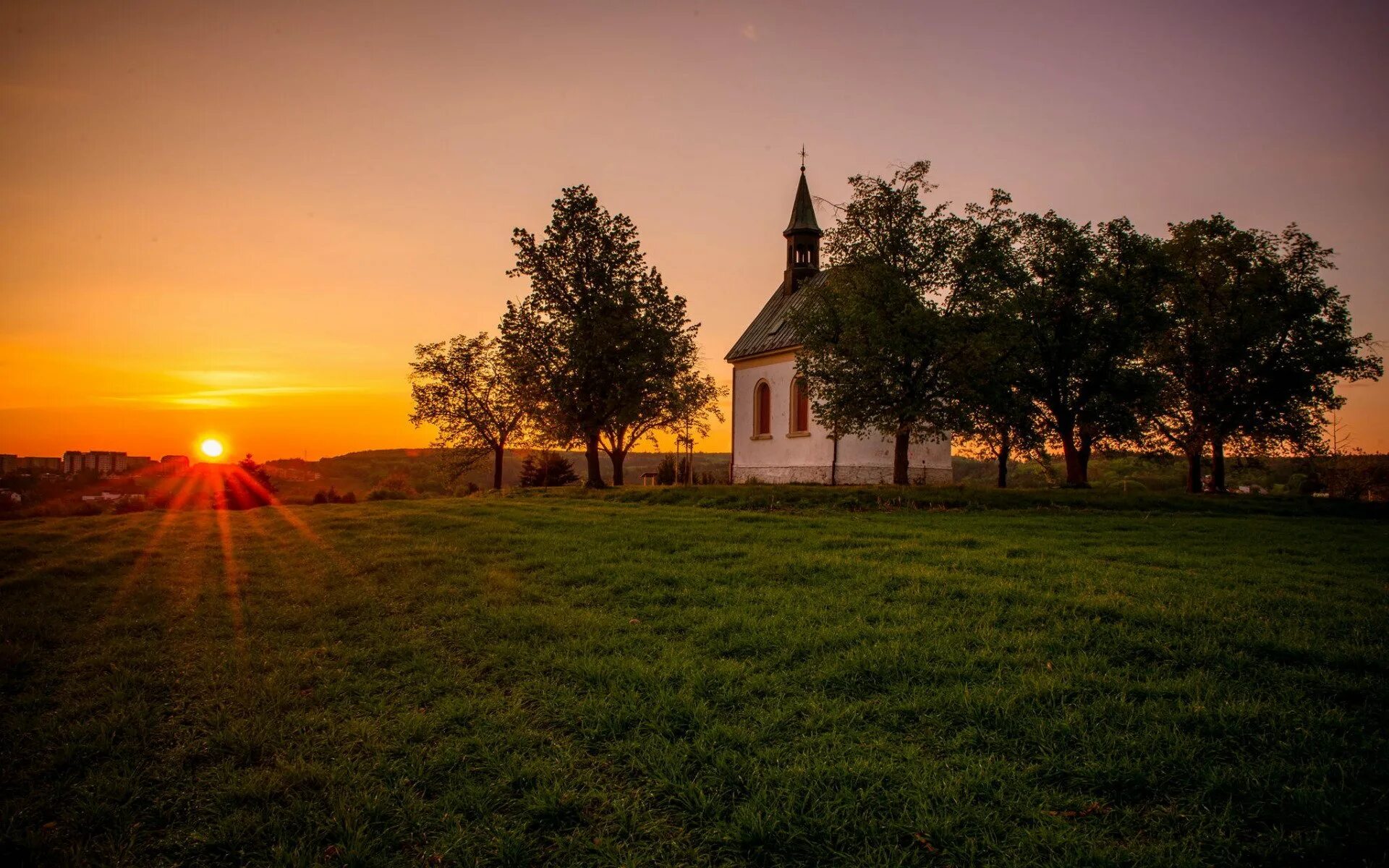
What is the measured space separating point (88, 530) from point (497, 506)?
9391 mm

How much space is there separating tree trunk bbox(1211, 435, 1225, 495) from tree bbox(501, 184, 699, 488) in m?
23.8

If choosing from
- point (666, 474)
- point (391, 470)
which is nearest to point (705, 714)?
point (666, 474)

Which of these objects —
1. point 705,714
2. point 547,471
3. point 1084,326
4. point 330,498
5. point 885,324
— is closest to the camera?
point 705,714

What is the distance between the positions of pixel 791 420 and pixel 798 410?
Result: 0.64 meters

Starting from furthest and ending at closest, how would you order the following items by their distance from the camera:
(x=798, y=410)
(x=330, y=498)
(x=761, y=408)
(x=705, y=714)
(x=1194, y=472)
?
(x=761, y=408)
(x=798, y=410)
(x=1194, y=472)
(x=330, y=498)
(x=705, y=714)

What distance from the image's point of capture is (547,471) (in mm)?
44125

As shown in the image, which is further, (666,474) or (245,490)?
(666,474)

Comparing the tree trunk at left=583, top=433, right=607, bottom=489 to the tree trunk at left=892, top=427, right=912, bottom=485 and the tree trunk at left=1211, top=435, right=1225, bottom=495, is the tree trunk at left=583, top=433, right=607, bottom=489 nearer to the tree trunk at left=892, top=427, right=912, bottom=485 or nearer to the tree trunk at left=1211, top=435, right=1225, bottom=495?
the tree trunk at left=892, top=427, right=912, bottom=485

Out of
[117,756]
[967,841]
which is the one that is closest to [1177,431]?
[967,841]

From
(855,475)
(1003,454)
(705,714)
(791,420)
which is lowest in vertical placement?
(705,714)

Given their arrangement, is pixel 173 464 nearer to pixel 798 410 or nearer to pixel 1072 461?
pixel 798 410

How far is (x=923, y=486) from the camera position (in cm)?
2370

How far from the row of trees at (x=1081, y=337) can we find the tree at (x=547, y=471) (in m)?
24.0

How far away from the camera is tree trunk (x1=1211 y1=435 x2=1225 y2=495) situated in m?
27.5
